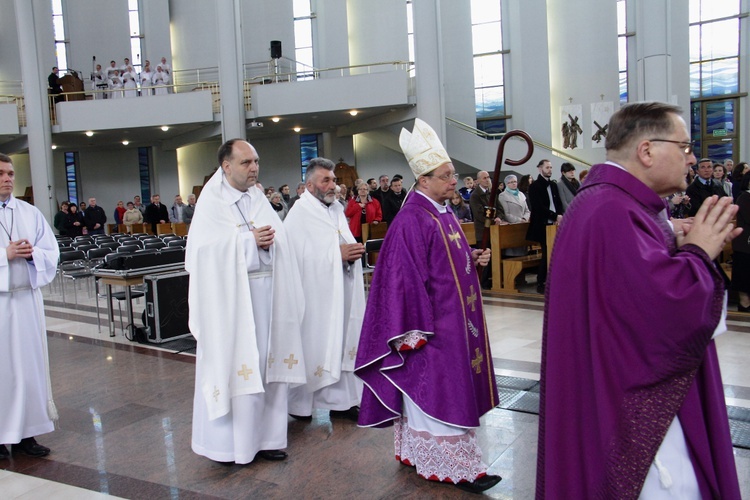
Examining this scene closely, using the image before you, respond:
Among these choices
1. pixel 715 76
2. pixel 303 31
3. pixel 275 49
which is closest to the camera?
pixel 715 76

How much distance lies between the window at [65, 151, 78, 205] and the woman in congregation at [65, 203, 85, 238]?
7.30m

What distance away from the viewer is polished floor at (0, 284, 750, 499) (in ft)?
10.7

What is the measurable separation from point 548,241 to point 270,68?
604 inches

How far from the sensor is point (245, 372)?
356cm

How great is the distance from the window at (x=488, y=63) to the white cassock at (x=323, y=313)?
17634mm

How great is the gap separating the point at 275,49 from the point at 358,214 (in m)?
11.9

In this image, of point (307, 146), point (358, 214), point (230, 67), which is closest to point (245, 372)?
point (358, 214)

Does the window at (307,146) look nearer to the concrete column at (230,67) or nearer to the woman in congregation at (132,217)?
the concrete column at (230,67)

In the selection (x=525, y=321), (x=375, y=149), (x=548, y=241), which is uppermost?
(x=375, y=149)

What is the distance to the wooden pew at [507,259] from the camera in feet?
29.5

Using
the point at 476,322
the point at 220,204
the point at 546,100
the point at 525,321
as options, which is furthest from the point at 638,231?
the point at 546,100

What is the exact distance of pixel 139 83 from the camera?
20.1 metres

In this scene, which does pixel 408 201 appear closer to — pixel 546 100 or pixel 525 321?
pixel 525 321

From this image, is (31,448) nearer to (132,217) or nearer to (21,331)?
(21,331)
